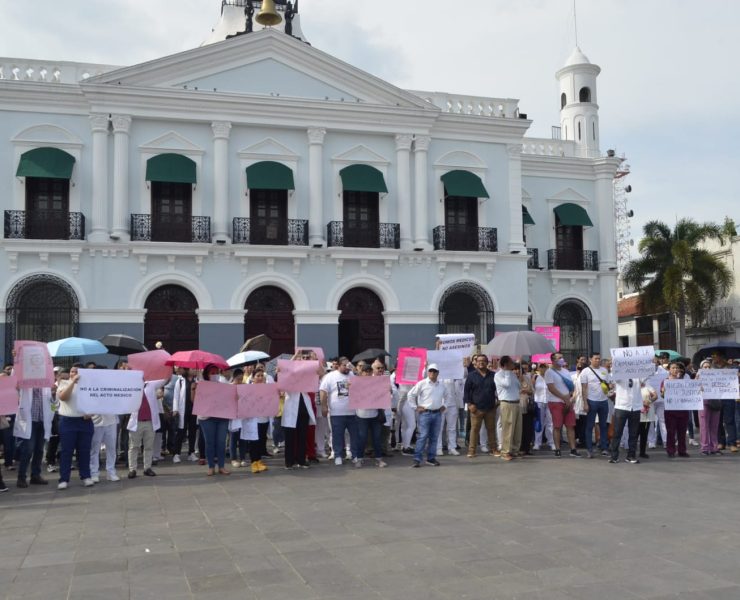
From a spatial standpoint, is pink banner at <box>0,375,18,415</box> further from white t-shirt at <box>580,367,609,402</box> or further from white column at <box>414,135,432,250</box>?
white column at <box>414,135,432,250</box>

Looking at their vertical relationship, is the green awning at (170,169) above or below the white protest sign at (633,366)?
above

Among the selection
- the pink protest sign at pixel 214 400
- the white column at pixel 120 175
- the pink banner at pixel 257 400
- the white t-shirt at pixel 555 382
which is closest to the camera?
the pink protest sign at pixel 214 400

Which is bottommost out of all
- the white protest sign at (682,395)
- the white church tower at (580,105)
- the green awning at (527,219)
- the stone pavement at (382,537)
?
the stone pavement at (382,537)

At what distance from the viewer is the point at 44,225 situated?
21.2 meters

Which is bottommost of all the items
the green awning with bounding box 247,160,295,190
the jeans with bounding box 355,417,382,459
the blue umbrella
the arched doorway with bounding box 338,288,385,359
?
the jeans with bounding box 355,417,382,459

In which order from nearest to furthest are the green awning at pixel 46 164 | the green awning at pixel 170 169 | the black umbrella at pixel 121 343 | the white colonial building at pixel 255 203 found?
the black umbrella at pixel 121 343, the green awning at pixel 46 164, the white colonial building at pixel 255 203, the green awning at pixel 170 169

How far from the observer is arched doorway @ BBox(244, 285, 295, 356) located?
74.2 ft

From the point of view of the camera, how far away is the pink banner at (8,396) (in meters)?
10.8

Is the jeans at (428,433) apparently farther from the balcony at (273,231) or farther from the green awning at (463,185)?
the green awning at (463,185)

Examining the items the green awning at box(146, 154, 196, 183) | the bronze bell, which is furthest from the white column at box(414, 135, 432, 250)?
the bronze bell

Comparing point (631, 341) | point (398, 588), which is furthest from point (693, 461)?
point (631, 341)

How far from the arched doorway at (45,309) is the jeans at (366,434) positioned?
11.7m

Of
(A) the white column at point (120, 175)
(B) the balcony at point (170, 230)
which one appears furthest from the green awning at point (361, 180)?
(A) the white column at point (120, 175)

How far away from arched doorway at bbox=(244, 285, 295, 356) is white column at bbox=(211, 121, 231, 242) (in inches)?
83.4
